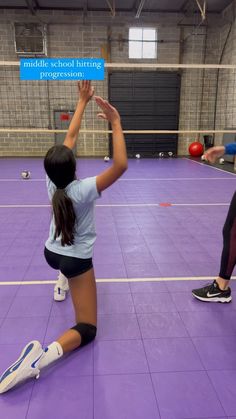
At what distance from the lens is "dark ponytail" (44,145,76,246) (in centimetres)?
163

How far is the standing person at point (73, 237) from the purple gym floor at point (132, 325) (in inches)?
5.0

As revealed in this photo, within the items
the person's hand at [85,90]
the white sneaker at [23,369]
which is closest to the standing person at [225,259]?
the person's hand at [85,90]

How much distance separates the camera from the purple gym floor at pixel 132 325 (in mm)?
1624

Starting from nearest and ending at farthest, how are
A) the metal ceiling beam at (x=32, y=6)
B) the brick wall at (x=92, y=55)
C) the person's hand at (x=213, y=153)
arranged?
the person's hand at (x=213, y=153) < the metal ceiling beam at (x=32, y=6) < the brick wall at (x=92, y=55)

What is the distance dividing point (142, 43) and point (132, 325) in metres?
12.1

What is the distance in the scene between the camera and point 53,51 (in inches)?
470

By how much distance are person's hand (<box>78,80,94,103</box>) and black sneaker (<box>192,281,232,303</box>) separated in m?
1.69

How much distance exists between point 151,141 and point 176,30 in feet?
13.5

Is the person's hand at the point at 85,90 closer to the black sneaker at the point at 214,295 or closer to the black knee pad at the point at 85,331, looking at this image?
the black knee pad at the point at 85,331

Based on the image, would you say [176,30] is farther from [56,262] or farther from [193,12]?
[56,262]

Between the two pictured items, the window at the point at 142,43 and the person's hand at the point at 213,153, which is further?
the window at the point at 142,43

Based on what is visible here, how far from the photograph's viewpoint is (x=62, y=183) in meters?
1.71

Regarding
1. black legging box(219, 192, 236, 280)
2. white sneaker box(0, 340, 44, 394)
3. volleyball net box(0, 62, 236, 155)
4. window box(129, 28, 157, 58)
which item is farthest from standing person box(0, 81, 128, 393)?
window box(129, 28, 157, 58)

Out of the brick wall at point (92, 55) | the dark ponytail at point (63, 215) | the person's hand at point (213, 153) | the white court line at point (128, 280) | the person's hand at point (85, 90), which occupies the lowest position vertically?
the white court line at point (128, 280)
